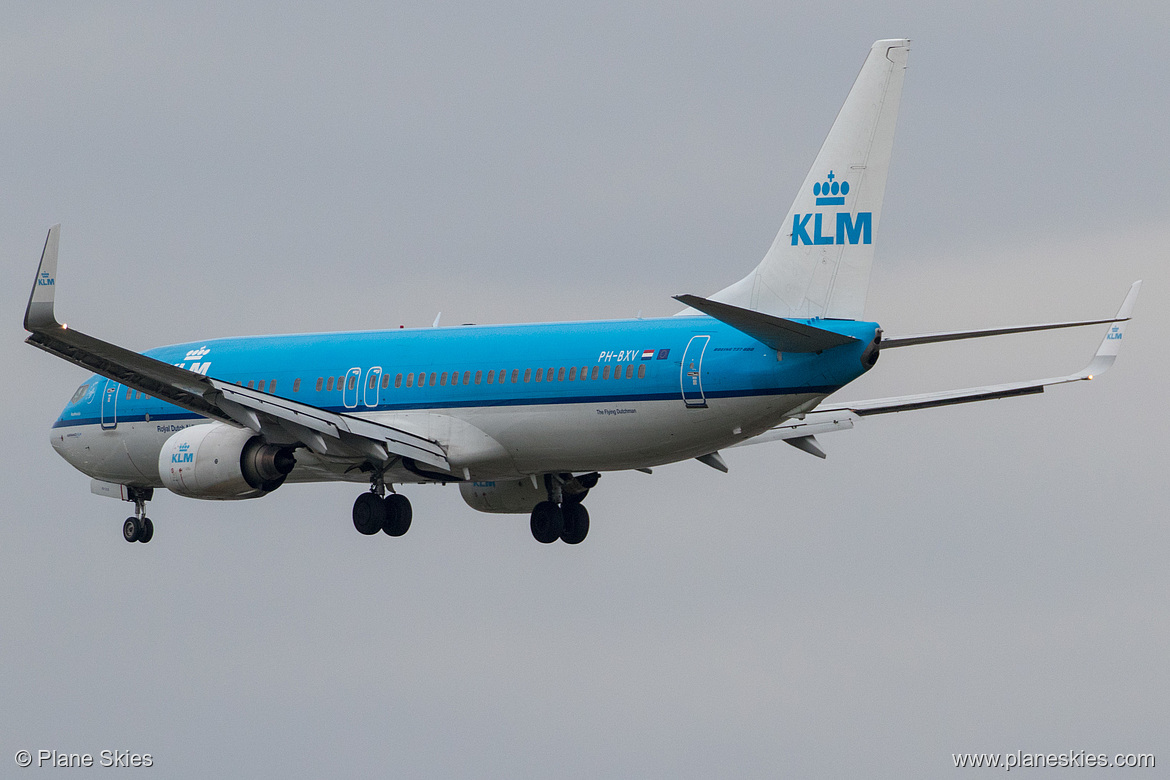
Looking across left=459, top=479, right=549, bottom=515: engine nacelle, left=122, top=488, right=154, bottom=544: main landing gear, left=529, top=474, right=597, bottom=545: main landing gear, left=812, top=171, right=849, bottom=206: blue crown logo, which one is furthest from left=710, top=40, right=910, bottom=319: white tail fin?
left=122, top=488, right=154, bottom=544: main landing gear

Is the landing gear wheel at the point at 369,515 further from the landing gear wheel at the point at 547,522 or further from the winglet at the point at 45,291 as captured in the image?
the winglet at the point at 45,291

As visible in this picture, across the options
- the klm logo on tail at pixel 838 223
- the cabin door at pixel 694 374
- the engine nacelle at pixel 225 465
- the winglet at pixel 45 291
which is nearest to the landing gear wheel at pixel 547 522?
the engine nacelle at pixel 225 465

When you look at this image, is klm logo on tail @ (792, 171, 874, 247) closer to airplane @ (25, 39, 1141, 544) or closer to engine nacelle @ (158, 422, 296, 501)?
airplane @ (25, 39, 1141, 544)

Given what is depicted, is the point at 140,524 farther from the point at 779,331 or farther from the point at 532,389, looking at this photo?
the point at 779,331

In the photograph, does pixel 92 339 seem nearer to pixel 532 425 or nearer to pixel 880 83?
pixel 532 425

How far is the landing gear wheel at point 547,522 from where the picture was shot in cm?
5378

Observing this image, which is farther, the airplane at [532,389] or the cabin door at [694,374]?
the cabin door at [694,374]

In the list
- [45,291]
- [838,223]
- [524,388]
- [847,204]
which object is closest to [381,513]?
[524,388]

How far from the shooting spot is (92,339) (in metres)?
43.3

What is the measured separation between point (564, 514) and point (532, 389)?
6.43m

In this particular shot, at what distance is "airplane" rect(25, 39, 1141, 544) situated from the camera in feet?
144

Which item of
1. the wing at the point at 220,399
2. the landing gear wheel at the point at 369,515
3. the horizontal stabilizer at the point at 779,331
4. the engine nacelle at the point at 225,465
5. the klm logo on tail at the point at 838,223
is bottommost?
the landing gear wheel at the point at 369,515

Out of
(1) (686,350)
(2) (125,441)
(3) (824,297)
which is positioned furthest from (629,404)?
(2) (125,441)

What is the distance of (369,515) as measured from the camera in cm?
4997
